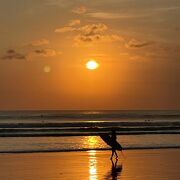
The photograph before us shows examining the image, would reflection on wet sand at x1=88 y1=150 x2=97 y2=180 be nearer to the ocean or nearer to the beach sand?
the beach sand

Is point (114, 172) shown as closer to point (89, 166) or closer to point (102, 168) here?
point (102, 168)

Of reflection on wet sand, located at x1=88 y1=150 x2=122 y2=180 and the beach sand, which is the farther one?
the beach sand

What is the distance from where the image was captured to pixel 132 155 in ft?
74.3

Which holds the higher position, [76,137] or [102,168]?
[76,137]

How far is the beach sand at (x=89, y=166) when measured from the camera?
1645 cm

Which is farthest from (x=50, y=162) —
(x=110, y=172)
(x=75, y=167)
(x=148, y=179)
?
(x=148, y=179)

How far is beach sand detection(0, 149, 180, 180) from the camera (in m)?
16.5

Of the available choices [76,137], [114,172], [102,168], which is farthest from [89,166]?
[76,137]

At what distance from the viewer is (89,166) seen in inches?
723

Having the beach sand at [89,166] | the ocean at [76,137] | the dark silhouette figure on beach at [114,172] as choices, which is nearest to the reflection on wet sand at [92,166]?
the beach sand at [89,166]

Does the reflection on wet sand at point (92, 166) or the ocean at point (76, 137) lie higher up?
the ocean at point (76, 137)

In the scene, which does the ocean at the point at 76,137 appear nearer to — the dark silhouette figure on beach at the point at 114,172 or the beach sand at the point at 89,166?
the beach sand at the point at 89,166

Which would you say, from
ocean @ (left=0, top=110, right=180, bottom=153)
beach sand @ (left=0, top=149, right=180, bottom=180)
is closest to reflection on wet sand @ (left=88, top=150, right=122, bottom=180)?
beach sand @ (left=0, top=149, right=180, bottom=180)

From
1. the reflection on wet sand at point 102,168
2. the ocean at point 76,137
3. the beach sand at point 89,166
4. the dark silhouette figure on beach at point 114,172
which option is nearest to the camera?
the dark silhouette figure on beach at point 114,172
